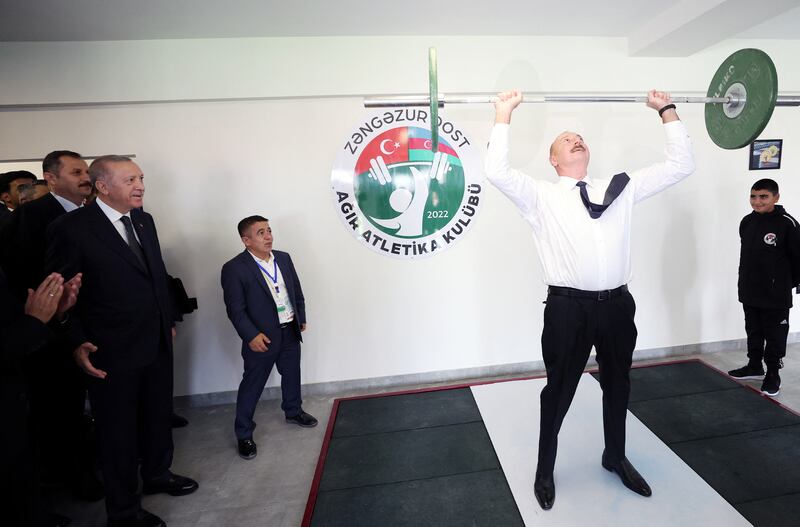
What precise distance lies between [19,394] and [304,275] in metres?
1.88

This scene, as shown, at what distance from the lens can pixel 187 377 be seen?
10.2 feet

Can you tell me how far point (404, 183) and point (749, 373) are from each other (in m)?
3.24

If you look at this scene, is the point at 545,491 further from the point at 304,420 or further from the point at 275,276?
the point at 275,276

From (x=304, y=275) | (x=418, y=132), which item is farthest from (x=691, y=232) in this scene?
(x=304, y=275)

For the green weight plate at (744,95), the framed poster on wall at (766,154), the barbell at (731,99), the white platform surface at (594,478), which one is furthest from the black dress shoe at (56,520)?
the framed poster on wall at (766,154)

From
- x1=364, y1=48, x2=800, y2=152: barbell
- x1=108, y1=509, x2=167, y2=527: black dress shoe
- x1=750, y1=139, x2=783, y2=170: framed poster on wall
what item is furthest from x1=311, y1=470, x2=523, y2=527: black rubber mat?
x1=750, y1=139, x2=783, y2=170: framed poster on wall

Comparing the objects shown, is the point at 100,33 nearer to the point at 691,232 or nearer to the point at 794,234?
the point at 691,232

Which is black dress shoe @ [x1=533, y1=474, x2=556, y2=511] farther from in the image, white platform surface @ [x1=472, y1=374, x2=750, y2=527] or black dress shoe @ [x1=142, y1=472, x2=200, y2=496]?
black dress shoe @ [x1=142, y1=472, x2=200, y2=496]

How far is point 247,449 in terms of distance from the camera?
8.02 feet

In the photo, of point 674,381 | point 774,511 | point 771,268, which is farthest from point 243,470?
point 771,268

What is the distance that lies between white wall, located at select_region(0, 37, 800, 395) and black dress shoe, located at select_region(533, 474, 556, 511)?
145 cm

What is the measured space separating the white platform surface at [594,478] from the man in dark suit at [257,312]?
1.54 metres

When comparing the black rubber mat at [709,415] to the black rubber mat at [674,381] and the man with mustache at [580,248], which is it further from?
the man with mustache at [580,248]

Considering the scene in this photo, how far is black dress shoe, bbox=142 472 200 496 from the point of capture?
6.88 ft
